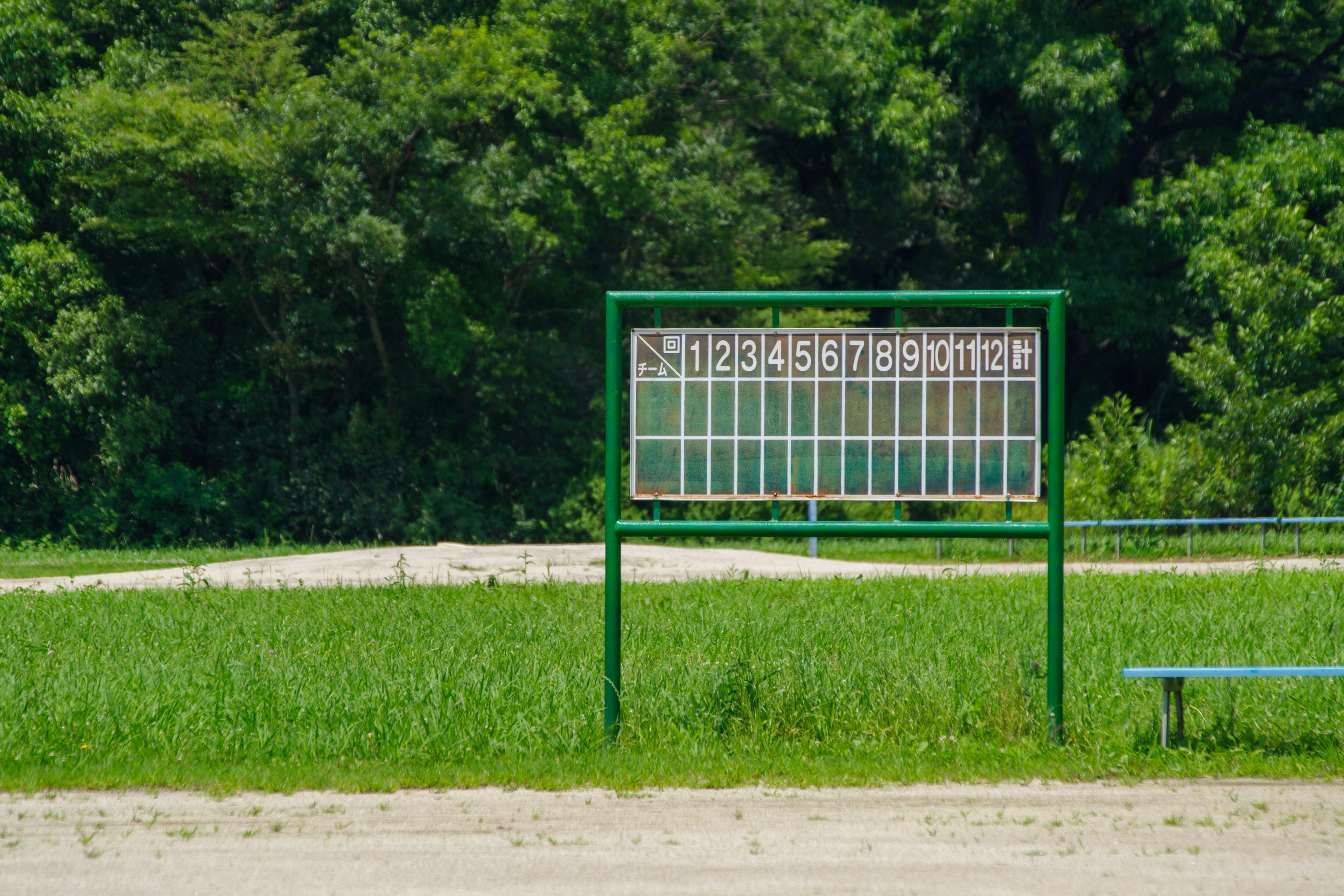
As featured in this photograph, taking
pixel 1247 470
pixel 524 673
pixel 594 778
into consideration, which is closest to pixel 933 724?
pixel 594 778

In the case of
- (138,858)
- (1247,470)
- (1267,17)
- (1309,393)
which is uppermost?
(1267,17)

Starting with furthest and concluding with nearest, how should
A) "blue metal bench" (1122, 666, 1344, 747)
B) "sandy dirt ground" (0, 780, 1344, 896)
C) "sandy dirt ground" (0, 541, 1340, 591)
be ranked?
"sandy dirt ground" (0, 541, 1340, 591)
"blue metal bench" (1122, 666, 1344, 747)
"sandy dirt ground" (0, 780, 1344, 896)

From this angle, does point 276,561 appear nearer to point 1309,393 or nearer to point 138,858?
point 138,858

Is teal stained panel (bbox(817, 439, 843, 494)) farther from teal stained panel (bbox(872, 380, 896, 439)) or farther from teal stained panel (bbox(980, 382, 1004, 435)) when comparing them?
teal stained panel (bbox(980, 382, 1004, 435))

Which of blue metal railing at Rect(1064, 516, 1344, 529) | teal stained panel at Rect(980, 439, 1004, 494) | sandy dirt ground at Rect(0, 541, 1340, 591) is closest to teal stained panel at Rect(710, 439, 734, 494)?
teal stained panel at Rect(980, 439, 1004, 494)

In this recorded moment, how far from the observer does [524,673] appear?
8188 millimetres

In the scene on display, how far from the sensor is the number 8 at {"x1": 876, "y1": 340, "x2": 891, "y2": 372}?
24.3 feet

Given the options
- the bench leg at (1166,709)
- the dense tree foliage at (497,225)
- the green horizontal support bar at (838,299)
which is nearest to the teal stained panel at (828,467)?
the green horizontal support bar at (838,299)

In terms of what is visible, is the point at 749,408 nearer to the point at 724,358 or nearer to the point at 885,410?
the point at 724,358

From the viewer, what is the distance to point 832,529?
23.4ft

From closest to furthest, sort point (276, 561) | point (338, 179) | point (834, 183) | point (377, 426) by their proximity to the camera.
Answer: point (276, 561) → point (338, 179) → point (377, 426) → point (834, 183)

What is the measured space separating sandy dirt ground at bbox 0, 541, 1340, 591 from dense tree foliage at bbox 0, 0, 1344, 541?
16.2 feet

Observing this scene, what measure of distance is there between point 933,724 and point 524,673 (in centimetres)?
269

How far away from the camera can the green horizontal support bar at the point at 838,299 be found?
7.21 metres
